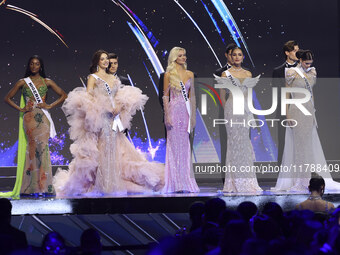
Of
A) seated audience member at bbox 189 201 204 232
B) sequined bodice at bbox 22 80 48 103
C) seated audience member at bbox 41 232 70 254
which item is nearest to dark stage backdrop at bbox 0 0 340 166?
sequined bodice at bbox 22 80 48 103

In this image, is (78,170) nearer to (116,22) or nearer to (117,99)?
(117,99)

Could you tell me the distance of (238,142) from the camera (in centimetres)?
744

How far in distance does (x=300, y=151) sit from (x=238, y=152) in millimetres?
696

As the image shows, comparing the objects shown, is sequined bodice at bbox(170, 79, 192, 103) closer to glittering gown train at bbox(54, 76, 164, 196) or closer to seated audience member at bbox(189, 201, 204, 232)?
glittering gown train at bbox(54, 76, 164, 196)

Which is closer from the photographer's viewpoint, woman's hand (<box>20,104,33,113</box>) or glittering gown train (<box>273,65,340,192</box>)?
woman's hand (<box>20,104,33,113</box>)

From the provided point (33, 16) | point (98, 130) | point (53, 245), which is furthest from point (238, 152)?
point (53, 245)

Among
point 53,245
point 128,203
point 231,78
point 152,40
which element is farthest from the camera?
point 152,40

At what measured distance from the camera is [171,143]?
7.50m

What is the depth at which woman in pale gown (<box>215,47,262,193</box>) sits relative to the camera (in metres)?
7.34

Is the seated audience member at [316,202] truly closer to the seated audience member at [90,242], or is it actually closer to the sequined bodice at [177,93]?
the sequined bodice at [177,93]

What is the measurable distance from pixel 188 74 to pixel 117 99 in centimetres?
Answer: 82

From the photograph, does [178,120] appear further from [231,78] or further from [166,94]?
[231,78]

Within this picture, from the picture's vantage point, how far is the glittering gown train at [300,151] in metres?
7.48

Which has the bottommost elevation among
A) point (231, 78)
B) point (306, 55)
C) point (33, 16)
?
point (231, 78)
